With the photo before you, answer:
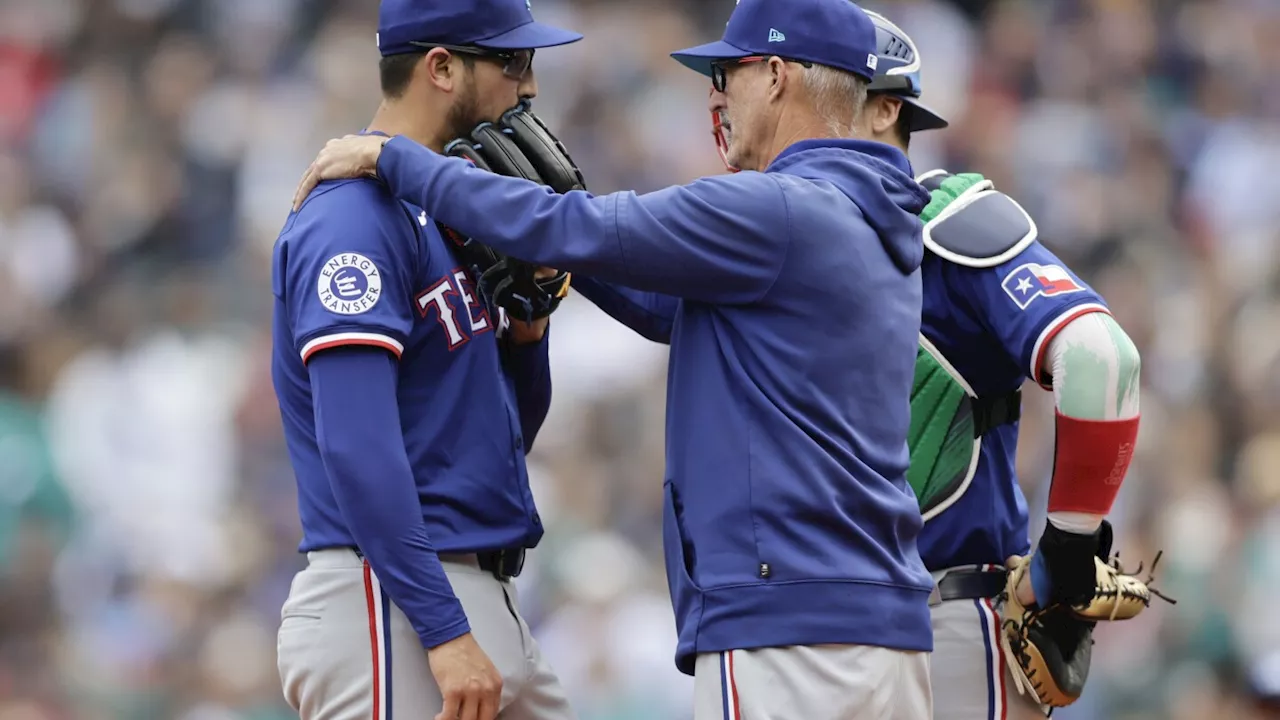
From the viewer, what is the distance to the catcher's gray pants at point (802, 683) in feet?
10.9

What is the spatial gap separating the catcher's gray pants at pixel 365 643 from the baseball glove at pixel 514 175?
56cm

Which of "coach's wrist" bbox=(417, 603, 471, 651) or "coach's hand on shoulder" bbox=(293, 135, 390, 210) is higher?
"coach's hand on shoulder" bbox=(293, 135, 390, 210)

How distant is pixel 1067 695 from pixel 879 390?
3.12 feet

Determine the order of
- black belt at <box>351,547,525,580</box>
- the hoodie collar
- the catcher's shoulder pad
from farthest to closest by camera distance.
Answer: the catcher's shoulder pad → black belt at <box>351,547,525,580</box> → the hoodie collar

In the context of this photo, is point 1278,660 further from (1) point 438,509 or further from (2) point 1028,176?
(2) point 1028,176

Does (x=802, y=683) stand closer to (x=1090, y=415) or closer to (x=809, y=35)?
(x=1090, y=415)

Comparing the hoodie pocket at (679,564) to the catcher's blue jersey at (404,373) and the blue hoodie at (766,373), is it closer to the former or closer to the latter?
the blue hoodie at (766,373)

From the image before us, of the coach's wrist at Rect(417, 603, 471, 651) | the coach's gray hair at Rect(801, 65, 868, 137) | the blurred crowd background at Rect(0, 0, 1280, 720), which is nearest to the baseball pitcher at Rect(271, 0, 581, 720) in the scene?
the coach's wrist at Rect(417, 603, 471, 651)

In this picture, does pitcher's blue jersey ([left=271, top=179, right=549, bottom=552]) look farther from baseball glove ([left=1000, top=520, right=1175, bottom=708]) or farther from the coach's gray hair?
baseball glove ([left=1000, top=520, right=1175, bottom=708])

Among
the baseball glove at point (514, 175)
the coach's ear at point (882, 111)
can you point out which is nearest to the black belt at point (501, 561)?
the baseball glove at point (514, 175)

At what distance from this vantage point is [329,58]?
10.2m

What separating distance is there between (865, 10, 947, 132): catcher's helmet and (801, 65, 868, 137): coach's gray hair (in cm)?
34

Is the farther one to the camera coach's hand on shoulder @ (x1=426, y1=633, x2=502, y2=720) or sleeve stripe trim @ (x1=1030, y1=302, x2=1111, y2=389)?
sleeve stripe trim @ (x1=1030, y1=302, x2=1111, y2=389)

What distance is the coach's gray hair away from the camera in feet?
11.9
